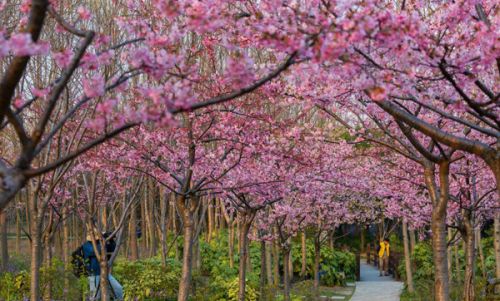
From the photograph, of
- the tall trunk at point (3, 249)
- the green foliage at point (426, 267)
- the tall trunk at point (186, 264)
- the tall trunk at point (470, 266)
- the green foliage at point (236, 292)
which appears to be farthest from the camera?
the tall trunk at point (3, 249)

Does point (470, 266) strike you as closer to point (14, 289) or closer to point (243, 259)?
point (243, 259)

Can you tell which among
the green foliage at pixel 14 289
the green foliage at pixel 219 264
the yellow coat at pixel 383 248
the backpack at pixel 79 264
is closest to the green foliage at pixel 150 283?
the green foliage at pixel 219 264

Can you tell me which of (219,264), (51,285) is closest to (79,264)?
(51,285)

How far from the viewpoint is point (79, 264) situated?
1166 centimetres

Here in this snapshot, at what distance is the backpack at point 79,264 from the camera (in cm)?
1120

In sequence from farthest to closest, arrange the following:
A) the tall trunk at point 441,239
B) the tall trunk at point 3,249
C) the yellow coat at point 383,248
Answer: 1. the yellow coat at point 383,248
2. the tall trunk at point 3,249
3. the tall trunk at point 441,239

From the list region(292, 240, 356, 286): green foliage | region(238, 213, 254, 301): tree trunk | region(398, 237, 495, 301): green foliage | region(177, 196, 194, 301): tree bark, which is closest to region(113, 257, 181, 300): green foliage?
region(238, 213, 254, 301): tree trunk

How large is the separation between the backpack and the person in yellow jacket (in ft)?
42.9

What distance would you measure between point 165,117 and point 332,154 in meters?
8.25

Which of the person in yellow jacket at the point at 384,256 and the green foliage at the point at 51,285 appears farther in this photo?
the person in yellow jacket at the point at 384,256

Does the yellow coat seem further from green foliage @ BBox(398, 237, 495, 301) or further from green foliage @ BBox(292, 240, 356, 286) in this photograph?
green foliage @ BBox(292, 240, 356, 286)

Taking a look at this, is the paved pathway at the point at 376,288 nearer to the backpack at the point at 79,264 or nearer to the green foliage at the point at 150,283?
the green foliage at the point at 150,283

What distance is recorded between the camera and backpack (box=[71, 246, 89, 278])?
36.7 ft

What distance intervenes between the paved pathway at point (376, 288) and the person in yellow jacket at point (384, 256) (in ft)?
1.09
